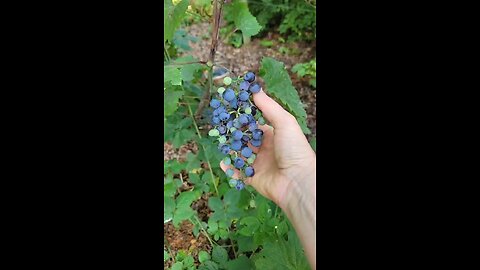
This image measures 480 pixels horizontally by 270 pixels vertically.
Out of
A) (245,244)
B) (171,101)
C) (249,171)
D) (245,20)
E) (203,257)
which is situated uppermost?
→ (245,20)

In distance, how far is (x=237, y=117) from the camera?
1.13m

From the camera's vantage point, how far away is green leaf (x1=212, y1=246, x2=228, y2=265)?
158cm

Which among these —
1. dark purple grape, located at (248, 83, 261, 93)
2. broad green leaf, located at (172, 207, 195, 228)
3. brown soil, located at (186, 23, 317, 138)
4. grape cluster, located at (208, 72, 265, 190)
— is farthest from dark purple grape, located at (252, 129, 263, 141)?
brown soil, located at (186, 23, 317, 138)

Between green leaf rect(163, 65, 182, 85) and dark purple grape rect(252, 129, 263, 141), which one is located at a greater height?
green leaf rect(163, 65, 182, 85)

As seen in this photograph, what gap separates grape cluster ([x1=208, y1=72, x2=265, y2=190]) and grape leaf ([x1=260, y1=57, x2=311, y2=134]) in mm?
163

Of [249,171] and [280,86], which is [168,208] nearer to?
[249,171]

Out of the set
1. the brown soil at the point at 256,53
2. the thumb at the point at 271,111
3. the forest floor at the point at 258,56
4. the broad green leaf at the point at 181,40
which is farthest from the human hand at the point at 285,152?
the brown soil at the point at 256,53

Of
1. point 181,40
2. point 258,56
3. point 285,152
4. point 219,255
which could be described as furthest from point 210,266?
point 258,56

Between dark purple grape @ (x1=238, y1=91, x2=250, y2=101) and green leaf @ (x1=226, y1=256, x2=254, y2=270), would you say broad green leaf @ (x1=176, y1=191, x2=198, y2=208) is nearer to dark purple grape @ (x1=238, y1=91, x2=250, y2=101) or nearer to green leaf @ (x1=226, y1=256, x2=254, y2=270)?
green leaf @ (x1=226, y1=256, x2=254, y2=270)

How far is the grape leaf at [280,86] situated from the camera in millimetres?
1371

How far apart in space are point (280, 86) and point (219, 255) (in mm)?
638
